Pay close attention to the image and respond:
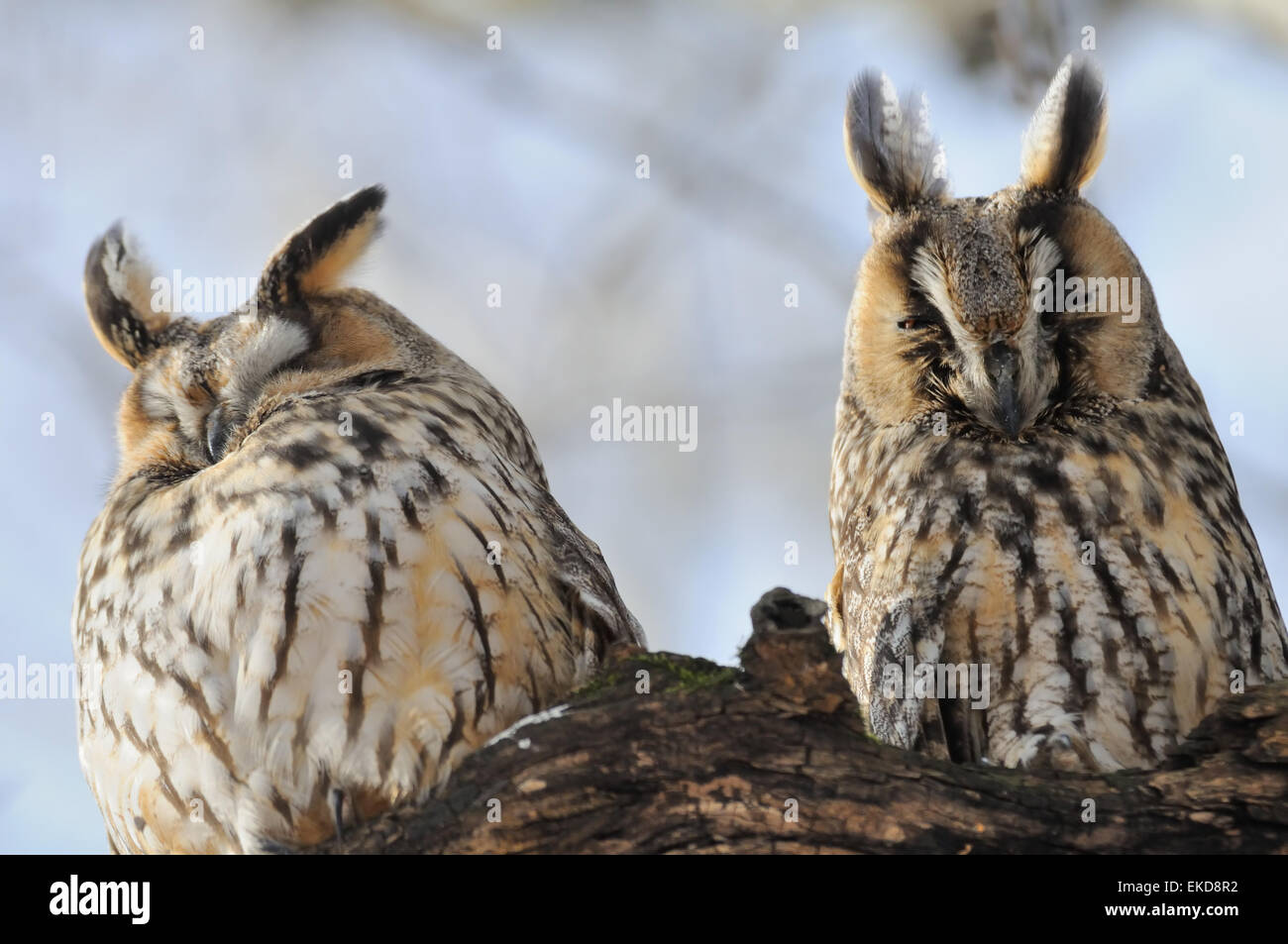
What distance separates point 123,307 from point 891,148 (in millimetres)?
1881

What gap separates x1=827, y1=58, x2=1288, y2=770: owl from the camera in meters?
2.75

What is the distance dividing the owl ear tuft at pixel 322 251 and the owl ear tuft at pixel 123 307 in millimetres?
322

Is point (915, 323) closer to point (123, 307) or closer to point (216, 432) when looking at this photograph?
point (216, 432)

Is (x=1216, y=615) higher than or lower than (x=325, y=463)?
lower

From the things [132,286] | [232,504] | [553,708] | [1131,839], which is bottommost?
[1131,839]

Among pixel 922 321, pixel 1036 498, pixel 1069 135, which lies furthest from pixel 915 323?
pixel 1069 135

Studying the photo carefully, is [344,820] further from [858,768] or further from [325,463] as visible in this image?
[858,768]

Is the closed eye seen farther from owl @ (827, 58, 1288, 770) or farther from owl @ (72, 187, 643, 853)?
owl @ (72, 187, 643, 853)

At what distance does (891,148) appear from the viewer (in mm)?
3217

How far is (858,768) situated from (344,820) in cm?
97

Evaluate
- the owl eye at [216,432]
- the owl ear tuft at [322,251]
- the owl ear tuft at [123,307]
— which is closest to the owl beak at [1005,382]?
the owl ear tuft at [322,251]
